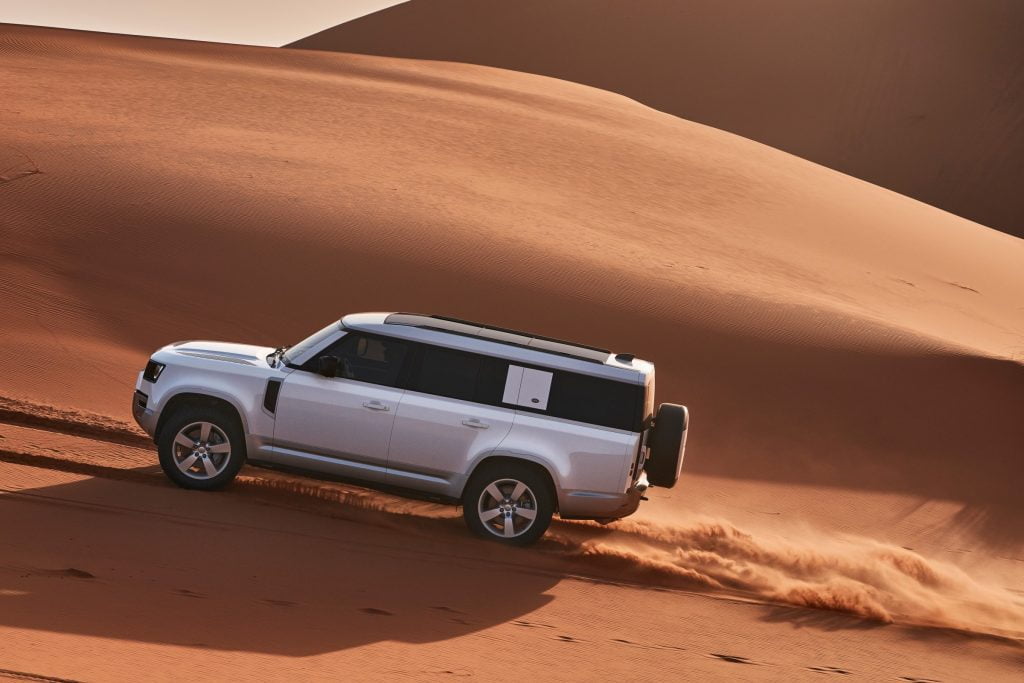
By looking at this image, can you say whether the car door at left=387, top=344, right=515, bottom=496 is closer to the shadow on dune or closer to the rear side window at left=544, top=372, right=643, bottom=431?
the rear side window at left=544, top=372, right=643, bottom=431

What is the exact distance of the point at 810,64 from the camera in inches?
2564

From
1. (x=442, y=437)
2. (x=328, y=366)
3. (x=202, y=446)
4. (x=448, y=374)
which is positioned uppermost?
(x=448, y=374)

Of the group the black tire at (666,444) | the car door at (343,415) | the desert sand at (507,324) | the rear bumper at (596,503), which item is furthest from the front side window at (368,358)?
the black tire at (666,444)

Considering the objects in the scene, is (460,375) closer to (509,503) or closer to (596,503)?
(509,503)

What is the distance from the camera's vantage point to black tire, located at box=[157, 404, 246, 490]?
9.55 meters

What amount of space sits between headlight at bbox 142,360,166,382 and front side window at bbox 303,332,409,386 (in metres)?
1.24

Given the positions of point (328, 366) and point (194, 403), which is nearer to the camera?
point (328, 366)

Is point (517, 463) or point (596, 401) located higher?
point (596, 401)

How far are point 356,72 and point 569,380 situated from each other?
2705 centimetres

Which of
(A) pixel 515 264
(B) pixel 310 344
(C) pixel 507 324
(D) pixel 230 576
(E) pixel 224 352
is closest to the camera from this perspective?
(D) pixel 230 576

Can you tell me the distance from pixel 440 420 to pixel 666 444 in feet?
6.27

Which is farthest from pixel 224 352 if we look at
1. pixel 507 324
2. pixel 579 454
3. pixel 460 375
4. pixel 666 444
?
pixel 507 324

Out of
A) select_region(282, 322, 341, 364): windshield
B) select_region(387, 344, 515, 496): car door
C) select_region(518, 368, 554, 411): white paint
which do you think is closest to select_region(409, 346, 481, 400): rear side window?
select_region(387, 344, 515, 496): car door

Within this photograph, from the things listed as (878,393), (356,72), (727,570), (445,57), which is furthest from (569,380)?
(445,57)
